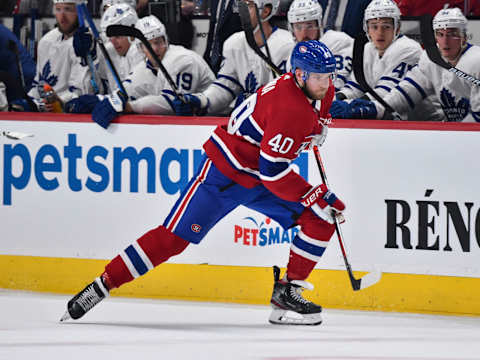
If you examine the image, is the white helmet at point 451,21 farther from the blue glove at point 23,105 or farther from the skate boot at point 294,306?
Answer: the blue glove at point 23,105

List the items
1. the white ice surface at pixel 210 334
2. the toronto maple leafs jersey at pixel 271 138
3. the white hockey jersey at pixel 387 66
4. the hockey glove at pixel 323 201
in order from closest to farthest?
the white ice surface at pixel 210 334
the toronto maple leafs jersey at pixel 271 138
the hockey glove at pixel 323 201
the white hockey jersey at pixel 387 66

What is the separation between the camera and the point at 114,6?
523 centimetres

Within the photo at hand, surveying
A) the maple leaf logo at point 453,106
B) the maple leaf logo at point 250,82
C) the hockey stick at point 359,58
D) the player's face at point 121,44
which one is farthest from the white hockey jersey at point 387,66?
the player's face at point 121,44

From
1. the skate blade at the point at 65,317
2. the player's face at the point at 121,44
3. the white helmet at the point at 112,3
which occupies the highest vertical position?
the white helmet at the point at 112,3

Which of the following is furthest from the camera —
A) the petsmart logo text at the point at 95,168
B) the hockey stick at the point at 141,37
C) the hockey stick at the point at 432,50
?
the hockey stick at the point at 141,37

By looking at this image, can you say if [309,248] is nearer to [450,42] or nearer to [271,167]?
[271,167]

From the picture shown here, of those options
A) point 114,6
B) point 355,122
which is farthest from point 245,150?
point 114,6

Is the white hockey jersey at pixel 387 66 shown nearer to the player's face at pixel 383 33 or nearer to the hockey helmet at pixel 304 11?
the player's face at pixel 383 33

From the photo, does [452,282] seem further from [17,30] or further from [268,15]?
[17,30]

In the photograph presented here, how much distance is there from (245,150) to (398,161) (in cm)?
76

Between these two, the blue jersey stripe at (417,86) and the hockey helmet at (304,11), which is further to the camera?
the hockey helmet at (304,11)

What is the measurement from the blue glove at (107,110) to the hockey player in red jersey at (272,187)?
813 millimetres

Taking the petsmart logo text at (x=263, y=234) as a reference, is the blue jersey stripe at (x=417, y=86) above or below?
above

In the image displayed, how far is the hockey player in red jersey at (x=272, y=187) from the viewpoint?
3689 mm
